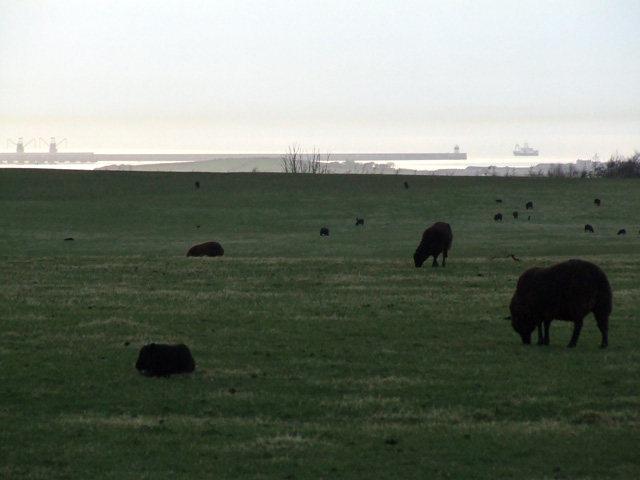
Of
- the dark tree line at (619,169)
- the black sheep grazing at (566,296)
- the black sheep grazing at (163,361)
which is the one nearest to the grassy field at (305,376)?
the black sheep grazing at (163,361)

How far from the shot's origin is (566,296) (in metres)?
14.1

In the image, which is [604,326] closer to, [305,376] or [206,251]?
[305,376]

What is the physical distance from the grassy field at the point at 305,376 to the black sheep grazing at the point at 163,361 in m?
0.17

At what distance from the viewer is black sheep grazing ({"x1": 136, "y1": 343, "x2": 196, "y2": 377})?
12.3m

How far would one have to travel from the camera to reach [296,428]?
9859mm

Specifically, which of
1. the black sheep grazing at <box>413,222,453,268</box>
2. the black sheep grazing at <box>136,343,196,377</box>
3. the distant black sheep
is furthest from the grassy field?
the distant black sheep

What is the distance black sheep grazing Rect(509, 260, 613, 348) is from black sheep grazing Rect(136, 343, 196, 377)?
550cm

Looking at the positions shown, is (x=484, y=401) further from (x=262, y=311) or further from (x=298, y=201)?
(x=298, y=201)

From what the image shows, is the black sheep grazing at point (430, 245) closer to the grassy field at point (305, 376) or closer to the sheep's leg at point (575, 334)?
the grassy field at point (305, 376)

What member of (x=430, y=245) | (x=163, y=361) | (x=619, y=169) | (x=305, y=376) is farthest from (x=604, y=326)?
(x=619, y=169)

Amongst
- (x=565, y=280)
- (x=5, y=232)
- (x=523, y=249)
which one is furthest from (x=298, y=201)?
(x=565, y=280)

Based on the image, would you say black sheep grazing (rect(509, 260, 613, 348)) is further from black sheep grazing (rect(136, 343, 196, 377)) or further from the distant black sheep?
the distant black sheep

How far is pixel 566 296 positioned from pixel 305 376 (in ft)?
14.1

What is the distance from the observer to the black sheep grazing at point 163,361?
12328 millimetres
